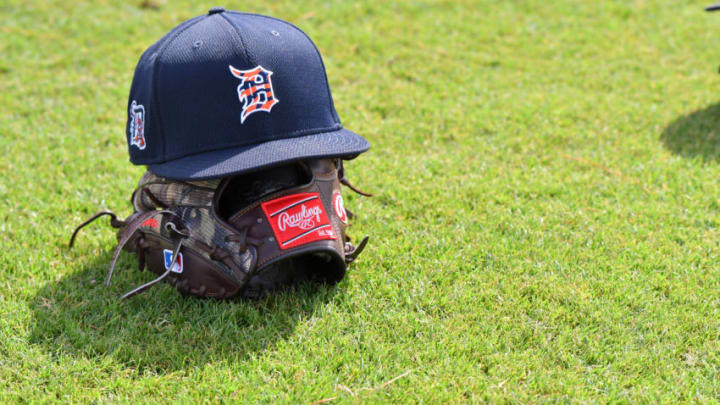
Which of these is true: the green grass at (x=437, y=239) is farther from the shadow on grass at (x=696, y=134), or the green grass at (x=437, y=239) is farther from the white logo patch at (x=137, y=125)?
the white logo patch at (x=137, y=125)

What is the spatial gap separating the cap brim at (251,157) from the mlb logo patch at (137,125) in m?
0.14

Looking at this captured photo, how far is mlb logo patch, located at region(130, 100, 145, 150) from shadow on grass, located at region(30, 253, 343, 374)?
0.68m

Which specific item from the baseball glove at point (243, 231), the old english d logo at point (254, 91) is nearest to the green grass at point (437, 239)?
the baseball glove at point (243, 231)

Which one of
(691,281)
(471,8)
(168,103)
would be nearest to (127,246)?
(168,103)

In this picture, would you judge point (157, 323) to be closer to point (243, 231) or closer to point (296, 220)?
point (243, 231)

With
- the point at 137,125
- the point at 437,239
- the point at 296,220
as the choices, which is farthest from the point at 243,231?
the point at 437,239

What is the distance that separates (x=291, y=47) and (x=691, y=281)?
7.31 ft

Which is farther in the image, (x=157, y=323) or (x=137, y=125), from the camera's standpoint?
(x=137, y=125)

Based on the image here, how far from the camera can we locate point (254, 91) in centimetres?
285

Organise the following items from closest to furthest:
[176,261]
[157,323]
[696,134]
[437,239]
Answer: [157,323] < [176,261] < [437,239] < [696,134]

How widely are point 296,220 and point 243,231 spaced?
235 mm

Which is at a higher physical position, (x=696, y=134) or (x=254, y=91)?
(x=254, y=91)

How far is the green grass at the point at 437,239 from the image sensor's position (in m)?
2.63

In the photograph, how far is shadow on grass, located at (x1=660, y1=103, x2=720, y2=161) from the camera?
15.0 feet
